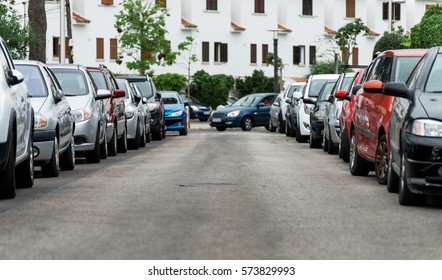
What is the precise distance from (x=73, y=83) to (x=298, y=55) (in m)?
79.9

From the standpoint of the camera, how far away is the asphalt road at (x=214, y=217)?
9.50m

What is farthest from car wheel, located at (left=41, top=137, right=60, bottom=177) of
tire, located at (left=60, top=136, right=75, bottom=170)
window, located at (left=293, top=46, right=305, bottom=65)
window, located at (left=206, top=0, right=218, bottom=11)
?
window, located at (left=293, top=46, right=305, bottom=65)

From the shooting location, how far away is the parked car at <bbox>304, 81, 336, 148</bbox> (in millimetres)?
29562

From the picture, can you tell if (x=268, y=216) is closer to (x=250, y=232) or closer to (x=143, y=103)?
(x=250, y=232)

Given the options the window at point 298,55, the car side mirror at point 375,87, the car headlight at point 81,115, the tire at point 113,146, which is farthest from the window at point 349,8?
the car side mirror at point 375,87

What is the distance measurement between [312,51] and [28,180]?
87209 millimetres

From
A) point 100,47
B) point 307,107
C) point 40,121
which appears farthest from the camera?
point 100,47

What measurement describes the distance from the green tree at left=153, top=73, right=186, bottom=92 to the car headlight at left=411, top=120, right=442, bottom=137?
74.5m

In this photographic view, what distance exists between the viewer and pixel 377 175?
55.8ft

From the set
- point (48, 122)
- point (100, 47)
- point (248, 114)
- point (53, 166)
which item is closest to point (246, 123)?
point (248, 114)

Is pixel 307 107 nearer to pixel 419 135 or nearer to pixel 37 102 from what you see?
pixel 37 102

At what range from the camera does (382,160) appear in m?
16.7

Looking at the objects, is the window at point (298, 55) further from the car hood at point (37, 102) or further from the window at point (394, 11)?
the car hood at point (37, 102)

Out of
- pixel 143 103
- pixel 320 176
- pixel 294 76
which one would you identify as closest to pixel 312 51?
pixel 294 76
